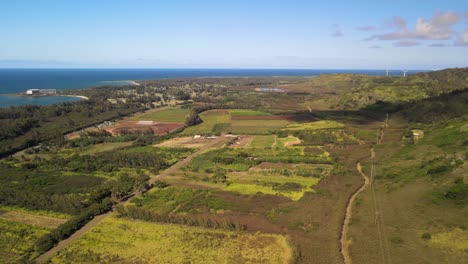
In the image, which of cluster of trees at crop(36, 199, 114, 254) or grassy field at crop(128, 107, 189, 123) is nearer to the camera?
cluster of trees at crop(36, 199, 114, 254)

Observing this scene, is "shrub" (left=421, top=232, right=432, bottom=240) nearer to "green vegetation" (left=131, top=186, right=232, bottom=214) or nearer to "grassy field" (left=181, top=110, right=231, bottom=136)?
"green vegetation" (left=131, top=186, right=232, bottom=214)

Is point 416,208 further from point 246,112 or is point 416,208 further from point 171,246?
point 246,112

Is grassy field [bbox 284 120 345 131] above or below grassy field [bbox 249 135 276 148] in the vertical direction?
above

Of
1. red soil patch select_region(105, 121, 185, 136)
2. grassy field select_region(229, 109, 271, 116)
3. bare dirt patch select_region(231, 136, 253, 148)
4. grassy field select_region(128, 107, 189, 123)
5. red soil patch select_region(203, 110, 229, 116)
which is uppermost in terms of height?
grassy field select_region(229, 109, 271, 116)

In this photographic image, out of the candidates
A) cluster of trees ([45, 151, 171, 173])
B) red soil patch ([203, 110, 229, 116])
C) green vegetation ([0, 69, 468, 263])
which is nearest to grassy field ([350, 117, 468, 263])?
green vegetation ([0, 69, 468, 263])

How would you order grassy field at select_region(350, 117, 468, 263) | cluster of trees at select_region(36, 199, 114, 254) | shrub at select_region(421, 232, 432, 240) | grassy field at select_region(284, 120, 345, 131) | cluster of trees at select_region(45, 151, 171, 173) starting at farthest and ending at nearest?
1. grassy field at select_region(284, 120, 345, 131)
2. cluster of trees at select_region(45, 151, 171, 173)
3. cluster of trees at select_region(36, 199, 114, 254)
4. shrub at select_region(421, 232, 432, 240)
5. grassy field at select_region(350, 117, 468, 263)

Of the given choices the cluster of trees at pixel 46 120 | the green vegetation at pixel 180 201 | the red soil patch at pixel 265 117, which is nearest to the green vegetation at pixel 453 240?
the green vegetation at pixel 180 201
